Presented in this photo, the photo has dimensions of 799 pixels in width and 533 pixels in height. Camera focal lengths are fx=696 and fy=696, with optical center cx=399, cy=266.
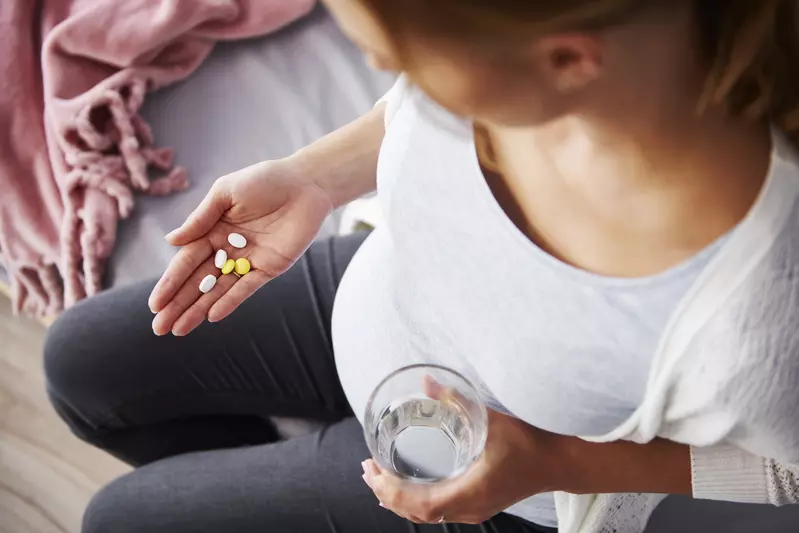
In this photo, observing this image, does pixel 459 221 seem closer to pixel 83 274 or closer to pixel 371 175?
pixel 371 175

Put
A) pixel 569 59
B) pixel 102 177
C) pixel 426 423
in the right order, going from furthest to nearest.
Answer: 1. pixel 102 177
2. pixel 426 423
3. pixel 569 59

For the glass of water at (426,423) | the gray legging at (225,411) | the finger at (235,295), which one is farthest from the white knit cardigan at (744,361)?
the finger at (235,295)

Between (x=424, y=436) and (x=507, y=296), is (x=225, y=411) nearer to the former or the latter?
(x=424, y=436)

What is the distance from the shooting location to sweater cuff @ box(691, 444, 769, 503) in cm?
48

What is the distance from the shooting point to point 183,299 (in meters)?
0.64

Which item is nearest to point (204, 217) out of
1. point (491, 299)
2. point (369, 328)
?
point (369, 328)

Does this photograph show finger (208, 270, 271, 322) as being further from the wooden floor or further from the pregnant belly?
the wooden floor

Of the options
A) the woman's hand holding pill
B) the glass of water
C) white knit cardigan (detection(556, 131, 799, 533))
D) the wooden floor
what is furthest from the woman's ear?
the wooden floor

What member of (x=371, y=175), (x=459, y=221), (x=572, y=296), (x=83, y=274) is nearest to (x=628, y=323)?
(x=572, y=296)

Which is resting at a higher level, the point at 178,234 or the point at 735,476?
the point at 178,234

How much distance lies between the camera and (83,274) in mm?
967

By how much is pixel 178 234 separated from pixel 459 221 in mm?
276

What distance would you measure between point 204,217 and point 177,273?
57 millimetres

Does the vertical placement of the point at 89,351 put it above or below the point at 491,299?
below
